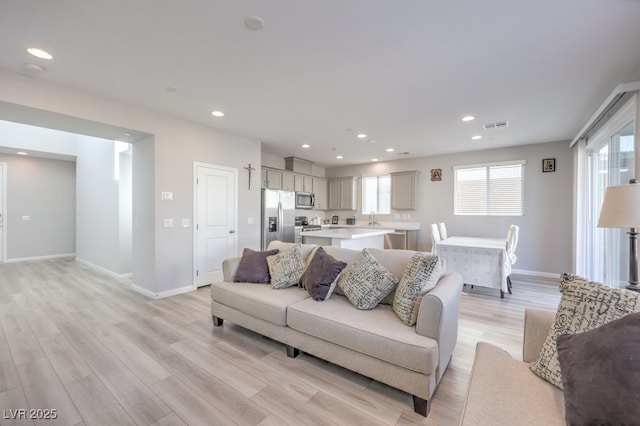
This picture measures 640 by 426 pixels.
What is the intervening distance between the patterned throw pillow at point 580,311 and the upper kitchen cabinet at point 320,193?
6784 millimetres

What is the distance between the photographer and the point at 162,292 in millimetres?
3996

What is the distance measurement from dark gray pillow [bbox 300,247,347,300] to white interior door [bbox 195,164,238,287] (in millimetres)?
2491

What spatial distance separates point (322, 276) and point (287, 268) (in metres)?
0.51

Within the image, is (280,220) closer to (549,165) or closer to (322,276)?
(322,276)

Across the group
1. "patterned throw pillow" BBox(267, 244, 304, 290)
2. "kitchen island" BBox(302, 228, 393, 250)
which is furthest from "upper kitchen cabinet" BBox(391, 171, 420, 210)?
"patterned throw pillow" BBox(267, 244, 304, 290)

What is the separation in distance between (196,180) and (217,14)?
9.53 ft

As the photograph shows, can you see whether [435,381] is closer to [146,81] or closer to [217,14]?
[217,14]

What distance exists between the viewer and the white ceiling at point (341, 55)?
191 centimetres

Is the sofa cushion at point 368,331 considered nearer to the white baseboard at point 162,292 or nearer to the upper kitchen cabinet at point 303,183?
the white baseboard at point 162,292

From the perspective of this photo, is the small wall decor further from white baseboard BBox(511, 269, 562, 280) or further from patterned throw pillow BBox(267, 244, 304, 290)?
patterned throw pillow BBox(267, 244, 304, 290)

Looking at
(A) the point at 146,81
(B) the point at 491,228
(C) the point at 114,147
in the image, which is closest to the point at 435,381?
(A) the point at 146,81

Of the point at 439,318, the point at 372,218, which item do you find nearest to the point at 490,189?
the point at 372,218

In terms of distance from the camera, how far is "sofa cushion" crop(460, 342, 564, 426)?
1.10 meters

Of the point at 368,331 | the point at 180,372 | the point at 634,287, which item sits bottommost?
the point at 180,372
